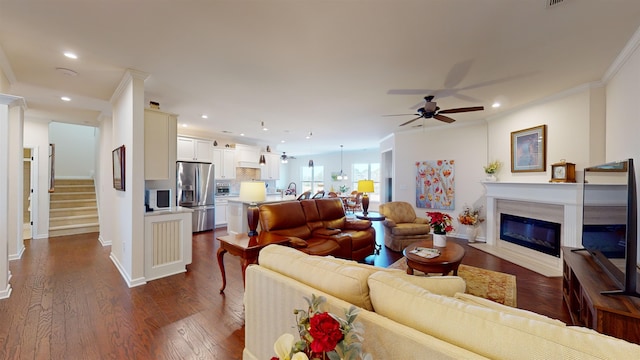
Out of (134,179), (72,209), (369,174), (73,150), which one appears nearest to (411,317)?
(134,179)

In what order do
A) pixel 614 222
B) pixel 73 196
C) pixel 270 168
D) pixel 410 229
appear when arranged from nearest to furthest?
pixel 614 222
pixel 410 229
pixel 73 196
pixel 270 168

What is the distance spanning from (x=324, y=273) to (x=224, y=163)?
6339 mm

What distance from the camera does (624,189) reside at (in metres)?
1.84

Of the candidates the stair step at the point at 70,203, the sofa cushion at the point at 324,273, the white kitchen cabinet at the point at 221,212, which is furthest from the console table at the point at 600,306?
the stair step at the point at 70,203

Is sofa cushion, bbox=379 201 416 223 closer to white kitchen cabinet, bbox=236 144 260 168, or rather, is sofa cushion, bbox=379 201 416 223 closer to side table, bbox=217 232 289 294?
side table, bbox=217 232 289 294

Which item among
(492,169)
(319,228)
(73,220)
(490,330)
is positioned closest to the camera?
(490,330)

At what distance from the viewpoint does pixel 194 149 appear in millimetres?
6129

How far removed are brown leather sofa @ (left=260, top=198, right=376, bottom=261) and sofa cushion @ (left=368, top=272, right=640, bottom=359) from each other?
6.46ft

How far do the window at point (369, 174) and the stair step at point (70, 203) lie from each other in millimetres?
8463

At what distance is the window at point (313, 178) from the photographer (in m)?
11.5

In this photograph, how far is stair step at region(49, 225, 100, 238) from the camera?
5.40m

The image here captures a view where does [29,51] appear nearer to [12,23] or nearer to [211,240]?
[12,23]

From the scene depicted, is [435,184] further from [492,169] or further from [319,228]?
[319,228]

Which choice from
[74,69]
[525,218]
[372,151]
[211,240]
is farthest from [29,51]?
[372,151]
